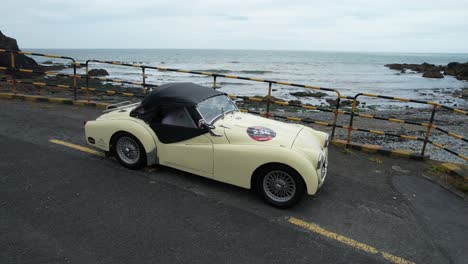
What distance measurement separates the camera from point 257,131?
514 cm

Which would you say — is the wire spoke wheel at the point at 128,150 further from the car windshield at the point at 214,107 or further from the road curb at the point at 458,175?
the road curb at the point at 458,175

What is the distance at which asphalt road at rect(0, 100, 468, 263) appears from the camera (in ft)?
12.0

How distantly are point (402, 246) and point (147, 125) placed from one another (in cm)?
419

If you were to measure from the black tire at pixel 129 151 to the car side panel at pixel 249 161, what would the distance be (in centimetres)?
144

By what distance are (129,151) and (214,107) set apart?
171 centimetres

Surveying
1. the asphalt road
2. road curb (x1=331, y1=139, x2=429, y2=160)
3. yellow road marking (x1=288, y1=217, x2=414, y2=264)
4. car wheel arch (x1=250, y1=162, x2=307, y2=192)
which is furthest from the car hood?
road curb (x1=331, y1=139, x2=429, y2=160)

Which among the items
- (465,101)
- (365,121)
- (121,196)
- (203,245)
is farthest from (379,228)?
(465,101)

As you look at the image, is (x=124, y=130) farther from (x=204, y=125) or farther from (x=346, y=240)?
(x=346, y=240)

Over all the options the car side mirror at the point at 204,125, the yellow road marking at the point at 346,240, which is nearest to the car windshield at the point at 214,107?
the car side mirror at the point at 204,125

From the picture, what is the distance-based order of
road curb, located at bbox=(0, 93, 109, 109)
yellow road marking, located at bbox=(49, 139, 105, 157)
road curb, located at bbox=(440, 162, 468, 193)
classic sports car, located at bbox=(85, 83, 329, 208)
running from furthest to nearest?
road curb, located at bbox=(0, 93, 109, 109) → yellow road marking, located at bbox=(49, 139, 105, 157) → road curb, located at bbox=(440, 162, 468, 193) → classic sports car, located at bbox=(85, 83, 329, 208)

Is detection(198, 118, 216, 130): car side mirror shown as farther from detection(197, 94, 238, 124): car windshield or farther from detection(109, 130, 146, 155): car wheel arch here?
detection(109, 130, 146, 155): car wheel arch

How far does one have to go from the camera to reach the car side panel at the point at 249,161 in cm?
451

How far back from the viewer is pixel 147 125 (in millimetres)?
5598

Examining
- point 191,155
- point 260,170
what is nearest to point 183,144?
→ point 191,155
